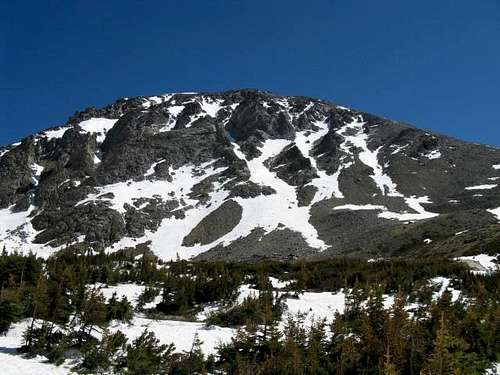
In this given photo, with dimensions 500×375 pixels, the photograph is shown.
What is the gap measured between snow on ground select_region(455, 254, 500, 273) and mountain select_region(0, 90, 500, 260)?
1521 centimetres

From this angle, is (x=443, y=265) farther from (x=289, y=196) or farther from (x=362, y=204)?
(x=289, y=196)

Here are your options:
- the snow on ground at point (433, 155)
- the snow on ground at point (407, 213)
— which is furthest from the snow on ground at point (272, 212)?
the snow on ground at point (433, 155)

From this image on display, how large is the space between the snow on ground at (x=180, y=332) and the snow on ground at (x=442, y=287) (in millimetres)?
12700

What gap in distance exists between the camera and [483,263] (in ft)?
116

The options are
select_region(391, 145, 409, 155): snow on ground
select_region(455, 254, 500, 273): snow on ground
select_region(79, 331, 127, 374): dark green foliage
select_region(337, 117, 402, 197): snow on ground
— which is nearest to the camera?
select_region(79, 331, 127, 374): dark green foliage

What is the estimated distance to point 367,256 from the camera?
68.1 m

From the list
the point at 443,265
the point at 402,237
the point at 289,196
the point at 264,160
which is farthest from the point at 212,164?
the point at 443,265

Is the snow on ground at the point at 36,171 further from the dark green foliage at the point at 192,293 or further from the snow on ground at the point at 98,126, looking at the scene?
the dark green foliage at the point at 192,293

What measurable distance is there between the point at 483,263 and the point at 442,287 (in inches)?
323

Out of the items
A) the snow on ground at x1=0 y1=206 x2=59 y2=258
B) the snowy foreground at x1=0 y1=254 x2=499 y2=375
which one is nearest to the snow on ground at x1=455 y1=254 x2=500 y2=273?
the snowy foreground at x1=0 y1=254 x2=499 y2=375

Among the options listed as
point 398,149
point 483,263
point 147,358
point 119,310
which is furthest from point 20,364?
point 398,149

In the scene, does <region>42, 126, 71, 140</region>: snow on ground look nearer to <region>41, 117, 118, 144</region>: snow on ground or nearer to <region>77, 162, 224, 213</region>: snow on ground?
<region>41, 117, 118, 144</region>: snow on ground

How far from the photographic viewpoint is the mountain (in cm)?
9044

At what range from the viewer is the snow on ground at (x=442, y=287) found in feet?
90.0
